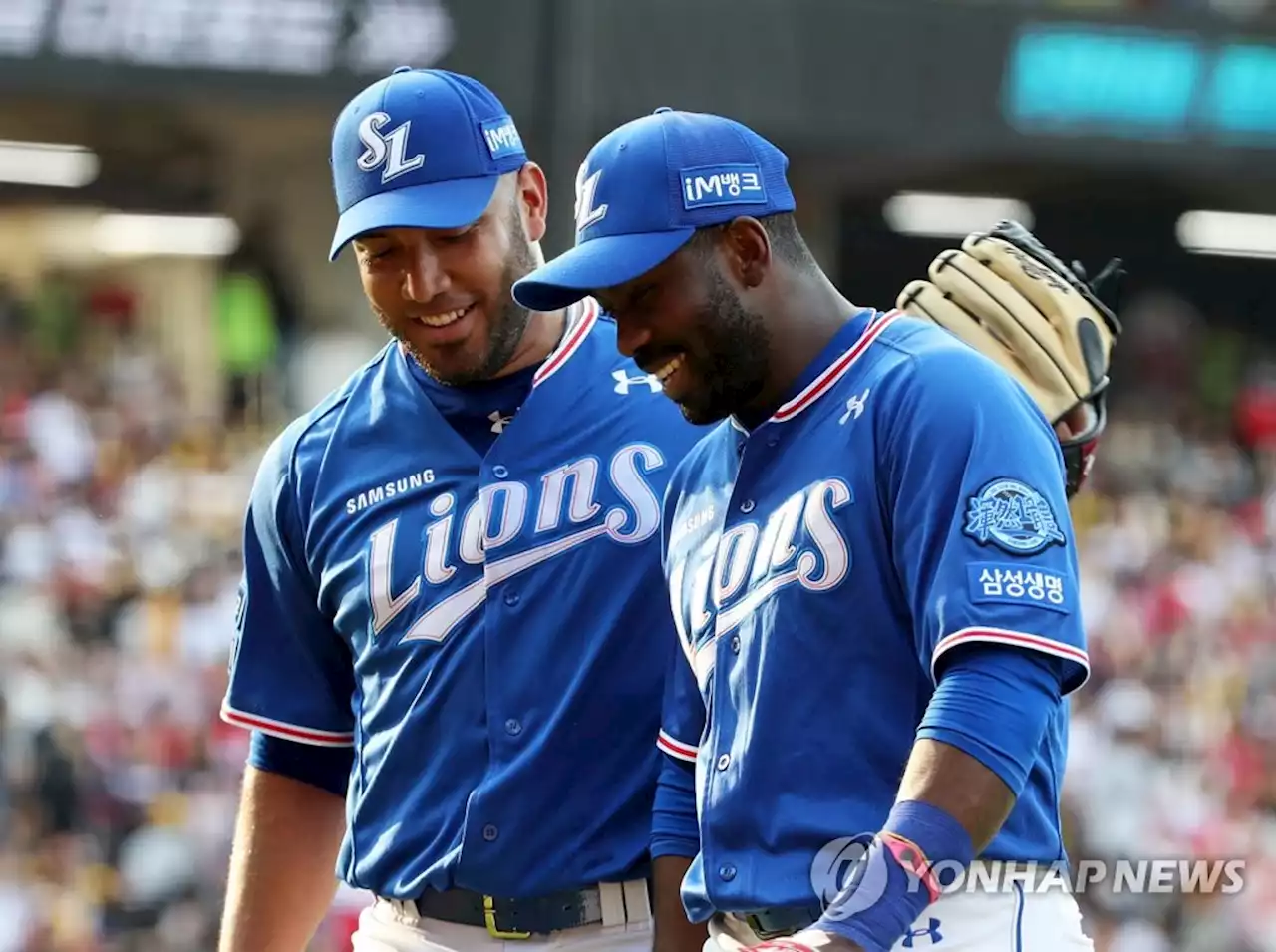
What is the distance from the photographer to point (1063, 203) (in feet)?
54.8

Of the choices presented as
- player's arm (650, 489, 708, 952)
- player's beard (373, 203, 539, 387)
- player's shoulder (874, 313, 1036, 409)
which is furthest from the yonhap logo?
player's beard (373, 203, 539, 387)

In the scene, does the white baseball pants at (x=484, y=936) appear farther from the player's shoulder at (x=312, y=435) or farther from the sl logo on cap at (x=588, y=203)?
the sl logo on cap at (x=588, y=203)

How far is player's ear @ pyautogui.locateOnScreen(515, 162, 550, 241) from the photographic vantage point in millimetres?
3271

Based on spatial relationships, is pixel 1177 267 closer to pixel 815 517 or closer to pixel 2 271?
pixel 2 271

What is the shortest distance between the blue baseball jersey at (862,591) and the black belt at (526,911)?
37 cm

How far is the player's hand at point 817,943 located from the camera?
7.54ft

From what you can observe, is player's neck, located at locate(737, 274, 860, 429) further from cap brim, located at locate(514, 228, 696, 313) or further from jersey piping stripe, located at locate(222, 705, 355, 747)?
jersey piping stripe, located at locate(222, 705, 355, 747)

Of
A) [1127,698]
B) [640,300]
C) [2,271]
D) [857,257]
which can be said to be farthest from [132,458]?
[640,300]

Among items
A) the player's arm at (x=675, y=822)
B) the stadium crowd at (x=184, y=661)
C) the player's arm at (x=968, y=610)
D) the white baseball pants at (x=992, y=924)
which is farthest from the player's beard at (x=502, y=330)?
the stadium crowd at (x=184, y=661)

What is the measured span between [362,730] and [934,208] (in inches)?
536

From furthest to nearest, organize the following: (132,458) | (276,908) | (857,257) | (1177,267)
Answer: (1177,267)
(857,257)
(132,458)
(276,908)

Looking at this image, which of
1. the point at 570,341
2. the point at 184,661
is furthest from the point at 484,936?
the point at 184,661

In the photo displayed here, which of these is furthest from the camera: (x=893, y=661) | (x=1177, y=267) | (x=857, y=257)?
(x=1177, y=267)
